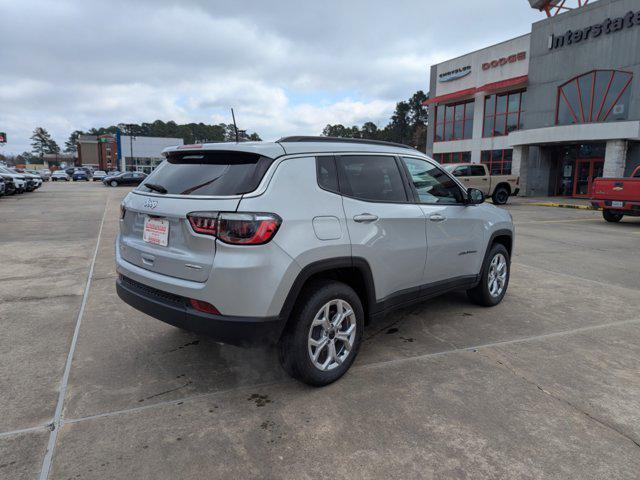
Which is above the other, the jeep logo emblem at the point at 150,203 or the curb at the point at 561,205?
the jeep logo emblem at the point at 150,203

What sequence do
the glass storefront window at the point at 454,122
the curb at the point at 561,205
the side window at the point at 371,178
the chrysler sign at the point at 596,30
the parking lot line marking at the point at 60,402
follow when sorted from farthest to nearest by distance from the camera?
the glass storefront window at the point at 454,122 → the chrysler sign at the point at 596,30 → the curb at the point at 561,205 → the side window at the point at 371,178 → the parking lot line marking at the point at 60,402

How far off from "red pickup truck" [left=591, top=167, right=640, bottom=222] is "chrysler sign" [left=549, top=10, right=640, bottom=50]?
42.1 ft

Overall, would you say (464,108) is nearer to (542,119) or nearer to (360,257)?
(542,119)

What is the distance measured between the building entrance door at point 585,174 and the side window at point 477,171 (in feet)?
29.5

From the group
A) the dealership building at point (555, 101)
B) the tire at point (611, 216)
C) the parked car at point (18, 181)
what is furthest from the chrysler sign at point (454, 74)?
the parked car at point (18, 181)

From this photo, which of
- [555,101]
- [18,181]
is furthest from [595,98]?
[18,181]

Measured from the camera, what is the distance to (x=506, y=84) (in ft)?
91.7

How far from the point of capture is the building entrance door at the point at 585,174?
24922mm

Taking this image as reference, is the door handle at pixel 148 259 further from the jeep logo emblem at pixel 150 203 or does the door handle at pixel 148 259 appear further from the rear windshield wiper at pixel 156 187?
the rear windshield wiper at pixel 156 187

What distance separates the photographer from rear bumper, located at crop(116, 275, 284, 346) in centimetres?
278

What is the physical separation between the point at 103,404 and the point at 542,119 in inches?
1125

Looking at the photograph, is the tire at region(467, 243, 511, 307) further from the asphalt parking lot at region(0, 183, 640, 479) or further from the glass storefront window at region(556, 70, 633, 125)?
the glass storefront window at region(556, 70, 633, 125)

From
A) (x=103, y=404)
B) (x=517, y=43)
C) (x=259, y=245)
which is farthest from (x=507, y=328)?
(x=517, y=43)

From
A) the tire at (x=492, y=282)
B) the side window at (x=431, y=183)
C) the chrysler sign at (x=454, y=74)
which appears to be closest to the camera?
the side window at (x=431, y=183)
